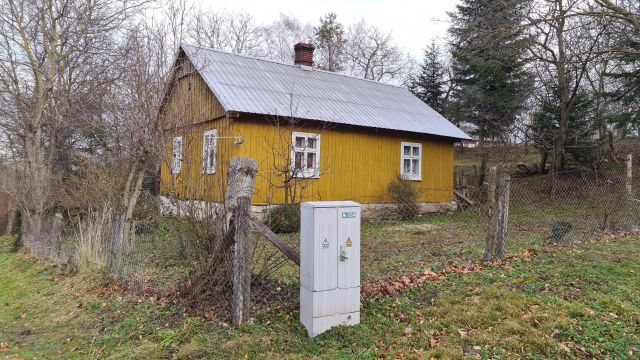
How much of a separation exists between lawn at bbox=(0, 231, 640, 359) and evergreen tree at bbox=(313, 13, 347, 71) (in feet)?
100

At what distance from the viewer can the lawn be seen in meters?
3.95

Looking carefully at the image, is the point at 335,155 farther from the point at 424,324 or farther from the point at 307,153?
the point at 424,324

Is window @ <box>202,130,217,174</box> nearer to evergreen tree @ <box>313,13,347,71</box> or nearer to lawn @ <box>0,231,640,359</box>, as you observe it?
lawn @ <box>0,231,640,359</box>

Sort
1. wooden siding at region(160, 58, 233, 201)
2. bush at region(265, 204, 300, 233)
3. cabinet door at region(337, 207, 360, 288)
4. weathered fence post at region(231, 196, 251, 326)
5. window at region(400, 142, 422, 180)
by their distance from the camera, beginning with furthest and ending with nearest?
window at region(400, 142, 422, 180)
bush at region(265, 204, 300, 233)
wooden siding at region(160, 58, 233, 201)
weathered fence post at region(231, 196, 251, 326)
cabinet door at region(337, 207, 360, 288)

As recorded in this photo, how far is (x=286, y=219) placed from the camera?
11.2 meters

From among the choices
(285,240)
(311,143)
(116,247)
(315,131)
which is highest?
(315,131)

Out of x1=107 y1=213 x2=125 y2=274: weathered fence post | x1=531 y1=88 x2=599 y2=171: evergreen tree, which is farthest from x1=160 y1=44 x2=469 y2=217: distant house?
x1=531 y1=88 x2=599 y2=171: evergreen tree

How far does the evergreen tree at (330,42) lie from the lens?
34688 mm

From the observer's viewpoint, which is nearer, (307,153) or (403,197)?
(307,153)

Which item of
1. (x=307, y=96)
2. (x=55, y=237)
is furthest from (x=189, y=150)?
(x=307, y=96)

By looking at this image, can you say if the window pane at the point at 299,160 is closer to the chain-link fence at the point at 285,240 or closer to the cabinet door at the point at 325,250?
the chain-link fence at the point at 285,240

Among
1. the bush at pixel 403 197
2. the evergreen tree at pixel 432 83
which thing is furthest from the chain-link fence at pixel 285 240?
the evergreen tree at pixel 432 83

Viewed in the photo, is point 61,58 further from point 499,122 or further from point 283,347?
point 499,122

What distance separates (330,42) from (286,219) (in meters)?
26.5
